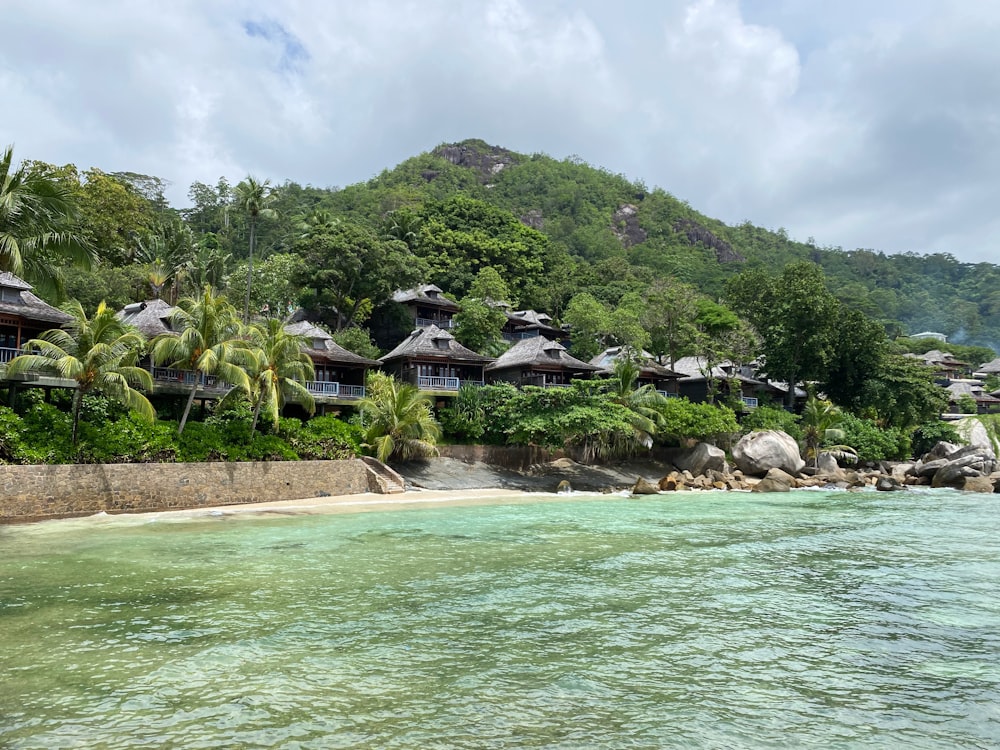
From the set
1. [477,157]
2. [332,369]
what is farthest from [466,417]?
[477,157]

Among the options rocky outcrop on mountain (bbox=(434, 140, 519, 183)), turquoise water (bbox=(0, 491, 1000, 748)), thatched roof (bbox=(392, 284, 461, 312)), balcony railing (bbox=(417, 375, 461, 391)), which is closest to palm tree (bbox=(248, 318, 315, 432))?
turquoise water (bbox=(0, 491, 1000, 748))

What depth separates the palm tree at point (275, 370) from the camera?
25312mm

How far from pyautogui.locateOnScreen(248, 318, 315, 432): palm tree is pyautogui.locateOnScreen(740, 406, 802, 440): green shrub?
90.9ft

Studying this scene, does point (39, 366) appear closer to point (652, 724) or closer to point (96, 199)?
point (652, 724)

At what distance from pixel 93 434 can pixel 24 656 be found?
15.6 metres

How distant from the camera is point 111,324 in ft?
67.8

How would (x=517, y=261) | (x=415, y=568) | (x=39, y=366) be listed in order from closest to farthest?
(x=415, y=568)
(x=39, y=366)
(x=517, y=261)

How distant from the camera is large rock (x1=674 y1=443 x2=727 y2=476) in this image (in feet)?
122

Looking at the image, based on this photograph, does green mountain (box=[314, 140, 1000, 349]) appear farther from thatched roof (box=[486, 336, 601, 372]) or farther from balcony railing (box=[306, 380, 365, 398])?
balcony railing (box=[306, 380, 365, 398])

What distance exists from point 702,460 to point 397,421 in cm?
1813

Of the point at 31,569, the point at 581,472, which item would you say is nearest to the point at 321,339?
the point at 581,472

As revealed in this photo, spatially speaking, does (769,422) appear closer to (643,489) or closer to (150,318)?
(643,489)

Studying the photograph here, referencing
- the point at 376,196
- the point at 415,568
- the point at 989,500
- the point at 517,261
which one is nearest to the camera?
the point at 415,568

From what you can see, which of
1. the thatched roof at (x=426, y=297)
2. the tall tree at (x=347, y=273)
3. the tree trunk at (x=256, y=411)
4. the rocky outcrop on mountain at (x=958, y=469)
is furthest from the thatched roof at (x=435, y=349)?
the rocky outcrop on mountain at (x=958, y=469)
